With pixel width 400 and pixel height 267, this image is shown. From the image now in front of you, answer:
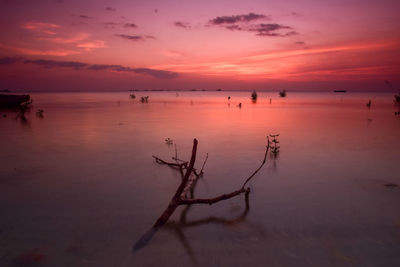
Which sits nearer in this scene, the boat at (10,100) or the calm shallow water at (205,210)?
the calm shallow water at (205,210)

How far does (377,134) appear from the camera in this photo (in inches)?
691

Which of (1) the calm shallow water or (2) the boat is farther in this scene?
(2) the boat

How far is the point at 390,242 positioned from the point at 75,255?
5979 mm

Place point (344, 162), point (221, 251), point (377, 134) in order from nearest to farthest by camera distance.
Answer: point (221, 251), point (344, 162), point (377, 134)

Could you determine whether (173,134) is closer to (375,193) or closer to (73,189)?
(73,189)

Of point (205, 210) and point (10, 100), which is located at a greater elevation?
point (10, 100)

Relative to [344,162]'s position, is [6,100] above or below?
above

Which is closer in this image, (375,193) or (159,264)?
(159,264)

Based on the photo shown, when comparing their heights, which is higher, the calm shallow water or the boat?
the boat

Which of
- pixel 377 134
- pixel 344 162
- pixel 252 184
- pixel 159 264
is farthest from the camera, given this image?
pixel 377 134

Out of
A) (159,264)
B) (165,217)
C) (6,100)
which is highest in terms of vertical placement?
(6,100)

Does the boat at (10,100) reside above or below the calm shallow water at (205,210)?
above

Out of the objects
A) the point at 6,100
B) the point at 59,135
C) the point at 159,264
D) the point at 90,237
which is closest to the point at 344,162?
the point at 159,264

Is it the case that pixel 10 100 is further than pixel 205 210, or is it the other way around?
pixel 10 100
